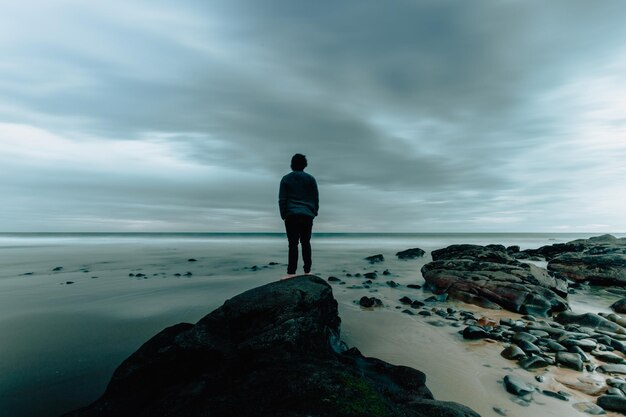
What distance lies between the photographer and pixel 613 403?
3396mm

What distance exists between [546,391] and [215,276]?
1212 centimetres

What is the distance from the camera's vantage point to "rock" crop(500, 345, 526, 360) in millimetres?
4859

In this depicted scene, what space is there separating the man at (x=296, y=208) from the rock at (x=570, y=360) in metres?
5.25

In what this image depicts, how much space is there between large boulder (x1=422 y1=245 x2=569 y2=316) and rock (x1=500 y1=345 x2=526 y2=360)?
3548mm

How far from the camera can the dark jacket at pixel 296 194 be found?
8.00 metres

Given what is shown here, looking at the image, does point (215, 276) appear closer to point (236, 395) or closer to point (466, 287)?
point (466, 287)

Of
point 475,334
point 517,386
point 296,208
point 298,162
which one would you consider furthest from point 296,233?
point 517,386

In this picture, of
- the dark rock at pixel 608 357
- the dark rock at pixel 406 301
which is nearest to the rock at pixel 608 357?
the dark rock at pixel 608 357

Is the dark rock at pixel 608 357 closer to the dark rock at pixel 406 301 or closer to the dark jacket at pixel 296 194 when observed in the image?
the dark rock at pixel 406 301

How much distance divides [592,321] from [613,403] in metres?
4.08

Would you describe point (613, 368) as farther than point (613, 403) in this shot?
Yes

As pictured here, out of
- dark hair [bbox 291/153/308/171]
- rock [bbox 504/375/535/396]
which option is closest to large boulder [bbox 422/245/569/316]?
rock [bbox 504/375/535/396]

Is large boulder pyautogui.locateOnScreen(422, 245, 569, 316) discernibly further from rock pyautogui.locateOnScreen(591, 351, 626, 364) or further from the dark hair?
the dark hair

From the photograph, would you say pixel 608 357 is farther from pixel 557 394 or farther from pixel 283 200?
pixel 283 200
